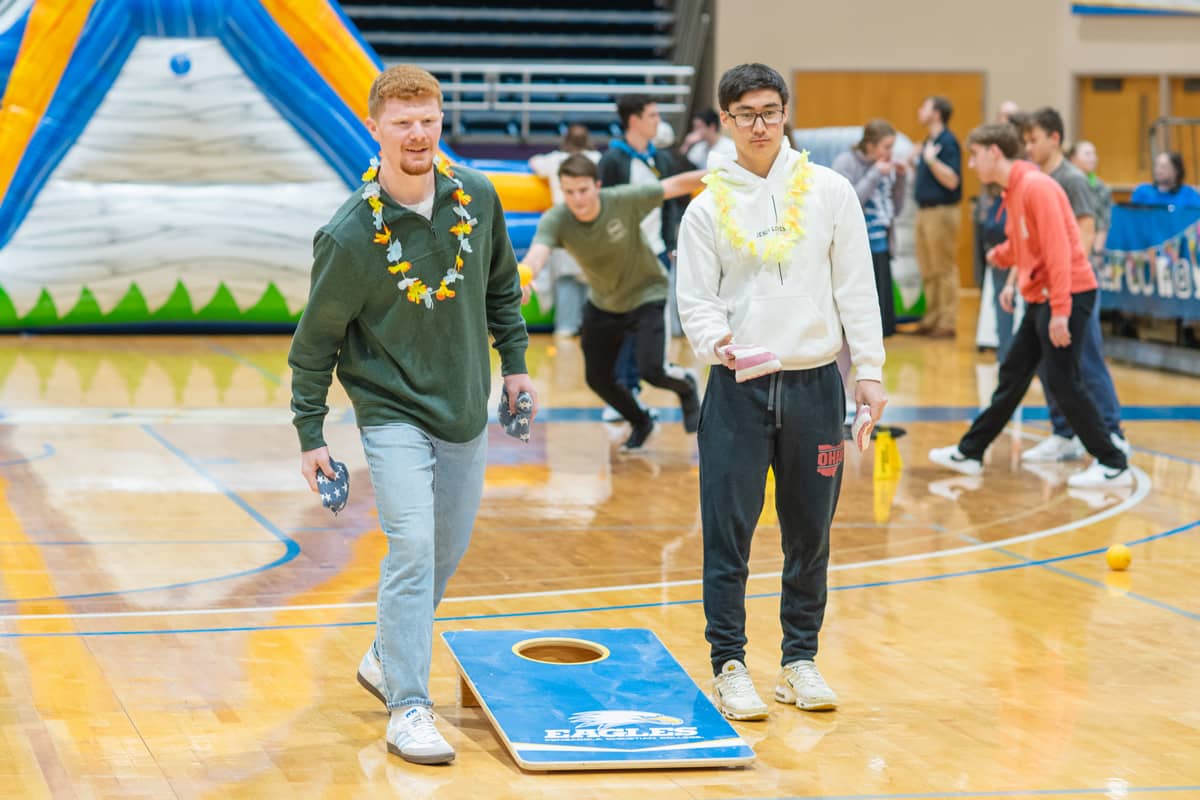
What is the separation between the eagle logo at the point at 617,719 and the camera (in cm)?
428

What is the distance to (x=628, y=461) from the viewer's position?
9047 mm

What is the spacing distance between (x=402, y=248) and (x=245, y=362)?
9.12 metres

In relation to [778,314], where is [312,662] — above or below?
below

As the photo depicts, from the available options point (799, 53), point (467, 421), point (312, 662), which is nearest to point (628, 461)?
point (312, 662)

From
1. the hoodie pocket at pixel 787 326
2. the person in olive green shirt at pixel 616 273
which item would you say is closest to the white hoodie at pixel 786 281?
the hoodie pocket at pixel 787 326

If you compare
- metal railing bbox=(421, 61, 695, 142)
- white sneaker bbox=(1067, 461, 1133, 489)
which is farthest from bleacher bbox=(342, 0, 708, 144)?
white sneaker bbox=(1067, 461, 1133, 489)

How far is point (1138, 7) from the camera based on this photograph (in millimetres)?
21484

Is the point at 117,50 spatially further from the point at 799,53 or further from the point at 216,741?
the point at 216,741

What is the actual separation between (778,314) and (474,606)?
1.86m

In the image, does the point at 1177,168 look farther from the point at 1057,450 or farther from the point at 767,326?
the point at 767,326

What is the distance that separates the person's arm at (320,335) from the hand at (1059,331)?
178 inches

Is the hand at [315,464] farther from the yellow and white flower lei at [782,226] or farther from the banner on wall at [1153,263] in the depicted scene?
the banner on wall at [1153,263]

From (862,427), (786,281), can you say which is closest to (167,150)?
(786,281)

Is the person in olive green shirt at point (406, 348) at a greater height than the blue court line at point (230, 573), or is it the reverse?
the person in olive green shirt at point (406, 348)
